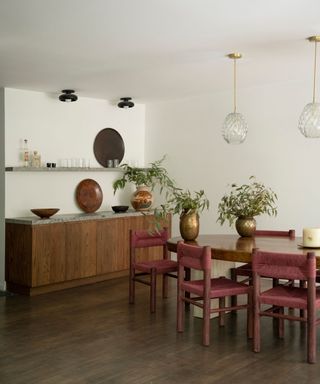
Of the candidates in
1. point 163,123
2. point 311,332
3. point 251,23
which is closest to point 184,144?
point 163,123

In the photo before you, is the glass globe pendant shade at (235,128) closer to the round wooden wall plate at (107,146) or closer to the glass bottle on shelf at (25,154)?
the glass bottle on shelf at (25,154)

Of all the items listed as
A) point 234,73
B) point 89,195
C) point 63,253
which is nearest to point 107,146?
point 89,195

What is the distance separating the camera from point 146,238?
5.53 meters

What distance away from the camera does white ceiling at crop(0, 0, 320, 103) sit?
3475 mm

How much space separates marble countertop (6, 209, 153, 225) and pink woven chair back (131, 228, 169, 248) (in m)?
1.11

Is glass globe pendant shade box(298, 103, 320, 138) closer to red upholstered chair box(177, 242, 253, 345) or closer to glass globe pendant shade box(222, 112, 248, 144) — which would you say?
glass globe pendant shade box(222, 112, 248, 144)

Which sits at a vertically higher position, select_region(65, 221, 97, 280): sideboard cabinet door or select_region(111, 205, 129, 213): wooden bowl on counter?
select_region(111, 205, 129, 213): wooden bowl on counter

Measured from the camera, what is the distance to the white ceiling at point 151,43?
3.47 m

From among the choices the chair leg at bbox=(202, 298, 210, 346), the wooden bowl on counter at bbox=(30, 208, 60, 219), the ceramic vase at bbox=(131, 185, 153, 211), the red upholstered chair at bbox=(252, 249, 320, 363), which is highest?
the ceramic vase at bbox=(131, 185, 153, 211)

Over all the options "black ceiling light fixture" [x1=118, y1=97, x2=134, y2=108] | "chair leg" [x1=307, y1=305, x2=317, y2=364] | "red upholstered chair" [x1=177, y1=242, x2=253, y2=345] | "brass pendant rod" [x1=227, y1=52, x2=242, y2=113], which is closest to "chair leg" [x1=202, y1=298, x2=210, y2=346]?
"red upholstered chair" [x1=177, y1=242, x2=253, y2=345]

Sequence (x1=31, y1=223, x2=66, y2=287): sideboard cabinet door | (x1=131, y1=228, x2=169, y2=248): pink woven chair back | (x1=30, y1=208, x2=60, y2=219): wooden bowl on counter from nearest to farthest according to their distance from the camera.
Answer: (x1=131, y1=228, x2=169, y2=248): pink woven chair back, (x1=31, y1=223, x2=66, y2=287): sideboard cabinet door, (x1=30, y1=208, x2=60, y2=219): wooden bowl on counter

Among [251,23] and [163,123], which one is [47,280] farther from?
[251,23]

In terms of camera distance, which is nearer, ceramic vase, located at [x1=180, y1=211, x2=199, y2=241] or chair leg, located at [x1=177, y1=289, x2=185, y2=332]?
chair leg, located at [x1=177, y1=289, x2=185, y2=332]

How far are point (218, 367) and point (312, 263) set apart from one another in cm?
98
